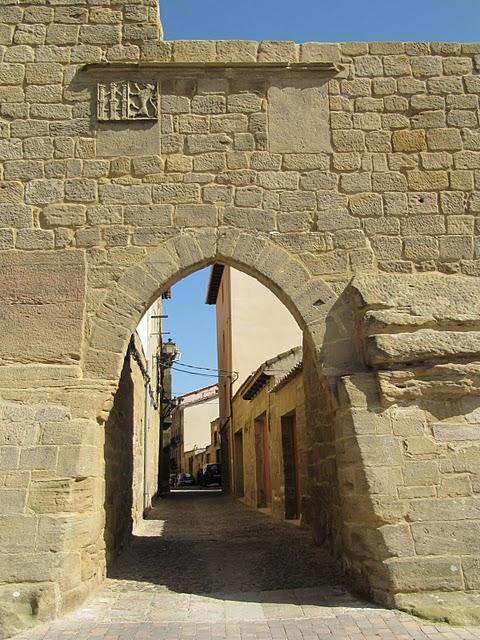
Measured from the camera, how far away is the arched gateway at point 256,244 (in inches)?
177

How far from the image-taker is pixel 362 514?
4.54 m

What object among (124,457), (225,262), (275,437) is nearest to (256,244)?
(225,262)

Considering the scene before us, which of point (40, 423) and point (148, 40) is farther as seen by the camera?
point (148, 40)

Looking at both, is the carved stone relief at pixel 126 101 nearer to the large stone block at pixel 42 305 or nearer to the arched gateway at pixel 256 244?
the arched gateway at pixel 256 244

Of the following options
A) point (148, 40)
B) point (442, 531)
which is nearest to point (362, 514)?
point (442, 531)

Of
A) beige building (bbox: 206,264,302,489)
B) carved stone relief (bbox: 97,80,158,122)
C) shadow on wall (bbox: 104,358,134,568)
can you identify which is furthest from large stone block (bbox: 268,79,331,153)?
beige building (bbox: 206,264,302,489)

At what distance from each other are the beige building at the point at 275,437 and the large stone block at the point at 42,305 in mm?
4292

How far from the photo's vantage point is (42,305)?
4.98m

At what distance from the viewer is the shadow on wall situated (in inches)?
236

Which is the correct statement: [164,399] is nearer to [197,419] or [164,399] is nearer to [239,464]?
[239,464]

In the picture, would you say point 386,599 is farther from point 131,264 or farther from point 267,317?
point 267,317

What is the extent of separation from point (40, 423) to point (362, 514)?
7.97ft

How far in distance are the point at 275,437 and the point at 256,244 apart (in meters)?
6.26

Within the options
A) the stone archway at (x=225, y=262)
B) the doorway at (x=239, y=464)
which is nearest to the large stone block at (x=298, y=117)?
the stone archway at (x=225, y=262)
